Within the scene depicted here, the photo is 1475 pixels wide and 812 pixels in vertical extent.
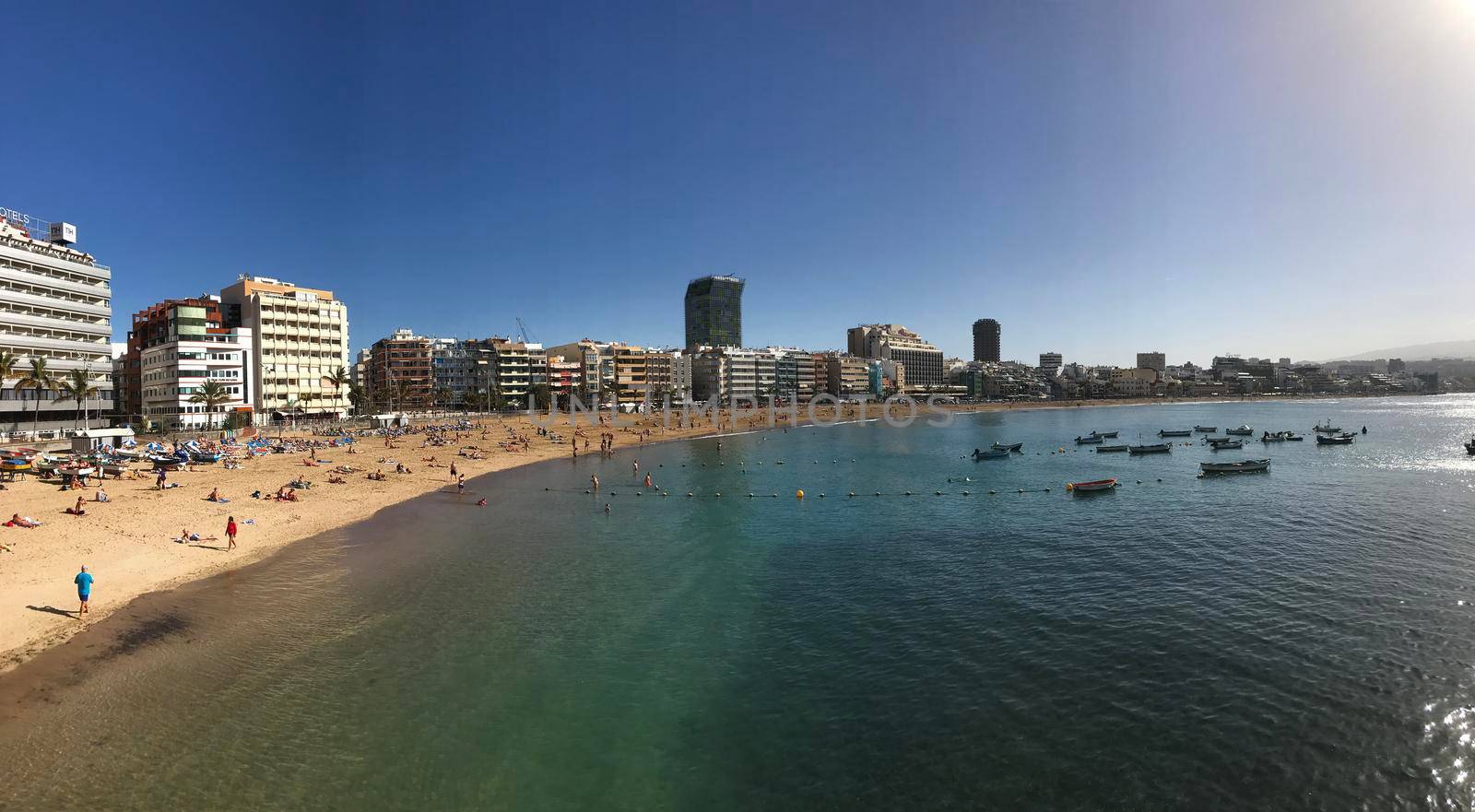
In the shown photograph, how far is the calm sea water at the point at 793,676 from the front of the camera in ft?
45.2

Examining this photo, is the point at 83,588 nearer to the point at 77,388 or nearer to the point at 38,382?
the point at 77,388

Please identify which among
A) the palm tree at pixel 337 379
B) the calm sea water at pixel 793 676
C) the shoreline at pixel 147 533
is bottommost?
the calm sea water at pixel 793 676

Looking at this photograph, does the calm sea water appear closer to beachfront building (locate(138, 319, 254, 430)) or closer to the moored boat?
the moored boat

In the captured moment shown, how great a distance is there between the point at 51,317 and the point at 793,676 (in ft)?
303

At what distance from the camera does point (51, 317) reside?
6856 cm

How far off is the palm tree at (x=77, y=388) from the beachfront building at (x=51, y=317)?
20.7 inches

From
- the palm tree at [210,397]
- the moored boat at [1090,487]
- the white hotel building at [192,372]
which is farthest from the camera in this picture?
the white hotel building at [192,372]

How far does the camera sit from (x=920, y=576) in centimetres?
2856

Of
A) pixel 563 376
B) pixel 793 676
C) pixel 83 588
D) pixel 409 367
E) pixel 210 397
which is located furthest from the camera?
pixel 563 376

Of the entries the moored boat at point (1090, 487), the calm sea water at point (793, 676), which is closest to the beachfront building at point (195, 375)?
the calm sea water at point (793, 676)

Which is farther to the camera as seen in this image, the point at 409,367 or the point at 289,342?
the point at 409,367

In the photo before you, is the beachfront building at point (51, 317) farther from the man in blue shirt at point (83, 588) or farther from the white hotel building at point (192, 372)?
the man in blue shirt at point (83, 588)

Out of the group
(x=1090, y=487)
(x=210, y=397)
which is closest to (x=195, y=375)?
(x=210, y=397)

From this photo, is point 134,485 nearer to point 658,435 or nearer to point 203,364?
point 203,364
